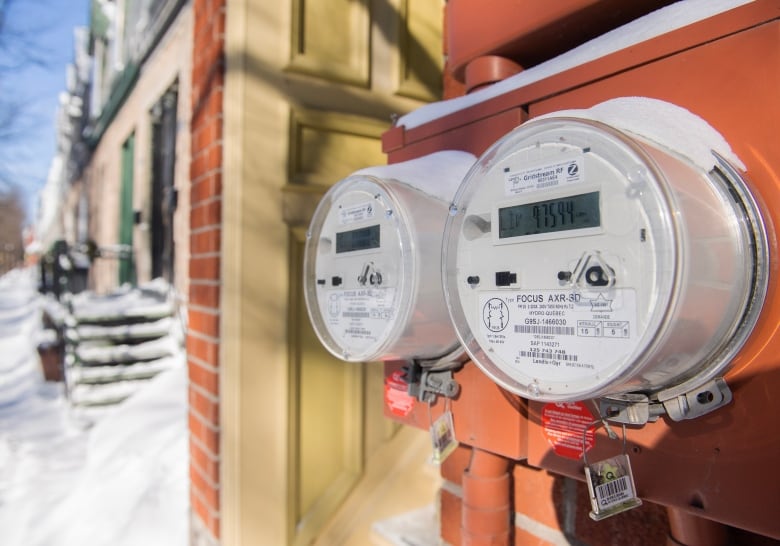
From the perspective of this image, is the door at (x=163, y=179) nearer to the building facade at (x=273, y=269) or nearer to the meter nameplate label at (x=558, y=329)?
the building facade at (x=273, y=269)

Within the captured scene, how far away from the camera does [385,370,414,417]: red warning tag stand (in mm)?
1090

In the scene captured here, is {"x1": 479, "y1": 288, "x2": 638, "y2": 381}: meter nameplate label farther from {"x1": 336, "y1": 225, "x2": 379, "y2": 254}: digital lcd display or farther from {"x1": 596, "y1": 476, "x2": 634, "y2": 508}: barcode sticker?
{"x1": 336, "y1": 225, "x2": 379, "y2": 254}: digital lcd display

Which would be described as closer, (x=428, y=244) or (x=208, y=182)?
(x=428, y=244)

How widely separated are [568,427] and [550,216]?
0.32 m

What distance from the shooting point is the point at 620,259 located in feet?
1.99

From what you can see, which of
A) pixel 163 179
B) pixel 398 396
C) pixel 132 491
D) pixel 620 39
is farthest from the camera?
pixel 163 179

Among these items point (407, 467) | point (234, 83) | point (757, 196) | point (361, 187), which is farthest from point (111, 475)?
point (757, 196)

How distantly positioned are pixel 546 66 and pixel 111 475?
2.50 metres

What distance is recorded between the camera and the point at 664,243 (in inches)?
22.3

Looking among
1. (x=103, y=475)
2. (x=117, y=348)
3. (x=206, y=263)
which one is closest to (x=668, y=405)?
(x=206, y=263)

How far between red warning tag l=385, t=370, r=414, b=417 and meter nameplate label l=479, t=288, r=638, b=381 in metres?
0.38

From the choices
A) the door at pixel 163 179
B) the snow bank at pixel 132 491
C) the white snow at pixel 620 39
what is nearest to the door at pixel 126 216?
the door at pixel 163 179

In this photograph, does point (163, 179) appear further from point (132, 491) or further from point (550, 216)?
point (550, 216)

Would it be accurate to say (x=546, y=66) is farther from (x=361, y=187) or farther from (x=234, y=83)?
(x=234, y=83)
